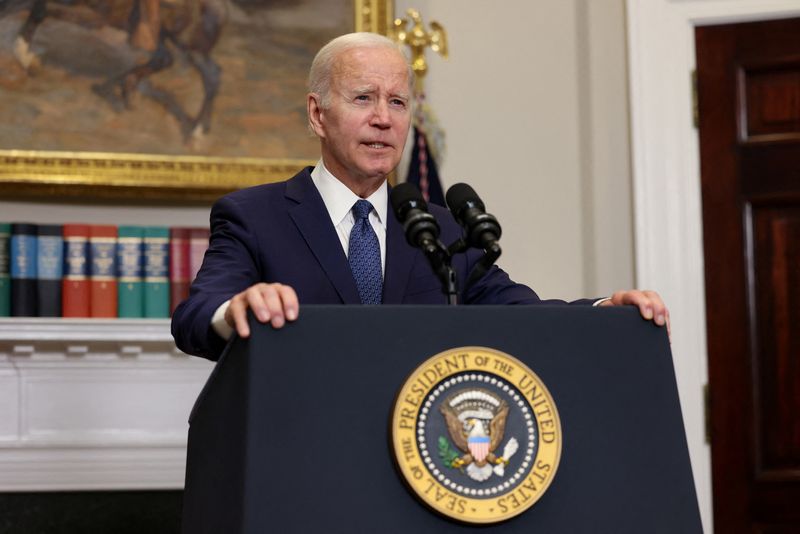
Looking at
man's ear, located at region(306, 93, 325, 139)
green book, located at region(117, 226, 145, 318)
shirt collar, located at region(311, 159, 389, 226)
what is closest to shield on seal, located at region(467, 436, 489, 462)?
shirt collar, located at region(311, 159, 389, 226)

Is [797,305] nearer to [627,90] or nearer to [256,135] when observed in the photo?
[627,90]

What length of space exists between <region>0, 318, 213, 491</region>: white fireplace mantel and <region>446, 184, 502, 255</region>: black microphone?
96.4 inches

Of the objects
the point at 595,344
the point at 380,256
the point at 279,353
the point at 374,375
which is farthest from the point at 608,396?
the point at 380,256

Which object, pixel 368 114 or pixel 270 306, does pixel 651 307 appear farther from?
pixel 368 114

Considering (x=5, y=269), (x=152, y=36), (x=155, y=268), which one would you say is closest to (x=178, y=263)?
(x=155, y=268)

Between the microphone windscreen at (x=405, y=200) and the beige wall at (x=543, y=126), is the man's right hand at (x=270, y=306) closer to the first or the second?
the microphone windscreen at (x=405, y=200)

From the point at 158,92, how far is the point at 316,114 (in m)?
2.13

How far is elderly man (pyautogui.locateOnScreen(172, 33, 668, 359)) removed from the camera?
2.07 metres

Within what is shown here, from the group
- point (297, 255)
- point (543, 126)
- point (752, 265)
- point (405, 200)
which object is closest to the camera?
point (405, 200)

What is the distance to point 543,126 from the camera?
4.51 metres

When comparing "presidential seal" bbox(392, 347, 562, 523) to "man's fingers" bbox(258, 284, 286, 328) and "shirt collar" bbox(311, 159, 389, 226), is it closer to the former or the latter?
"man's fingers" bbox(258, 284, 286, 328)

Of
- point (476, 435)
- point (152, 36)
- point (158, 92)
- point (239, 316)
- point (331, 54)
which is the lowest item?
point (476, 435)

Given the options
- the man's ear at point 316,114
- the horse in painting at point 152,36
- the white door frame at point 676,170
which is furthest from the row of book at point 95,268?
the man's ear at point 316,114

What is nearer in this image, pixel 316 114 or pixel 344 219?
Result: pixel 344 219
